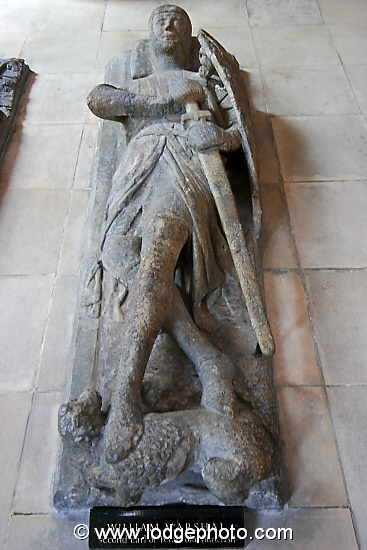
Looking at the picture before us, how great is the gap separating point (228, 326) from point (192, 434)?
0.64 m

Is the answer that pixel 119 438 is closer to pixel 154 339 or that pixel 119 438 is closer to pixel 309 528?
pixel 154 339

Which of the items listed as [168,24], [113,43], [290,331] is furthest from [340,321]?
[113,43]

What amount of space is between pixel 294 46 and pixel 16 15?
2.50 m

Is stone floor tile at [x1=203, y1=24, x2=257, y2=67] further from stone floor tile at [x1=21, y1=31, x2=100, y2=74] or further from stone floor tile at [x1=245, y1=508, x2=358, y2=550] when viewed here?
stone floor tile at [x1=245, y1=508, x2=358, y2=550]

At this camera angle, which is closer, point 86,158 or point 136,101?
point 136,101

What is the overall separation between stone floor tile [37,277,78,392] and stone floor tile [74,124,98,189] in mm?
746

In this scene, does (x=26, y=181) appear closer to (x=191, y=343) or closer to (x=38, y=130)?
(x=38, y=130)

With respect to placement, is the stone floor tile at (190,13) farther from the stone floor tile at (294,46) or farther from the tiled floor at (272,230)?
the stone floor tile at (294,46)

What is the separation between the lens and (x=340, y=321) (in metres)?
2.34

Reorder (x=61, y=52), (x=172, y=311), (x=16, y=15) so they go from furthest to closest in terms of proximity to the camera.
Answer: (x=16, y=15) → (x=61, y=52) → (x=172, y=311)

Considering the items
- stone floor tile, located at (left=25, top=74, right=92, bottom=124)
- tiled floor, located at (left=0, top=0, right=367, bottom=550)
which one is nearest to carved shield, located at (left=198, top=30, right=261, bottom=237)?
tiled floor, located at (left=0, top=0, right=367, bottom=550)

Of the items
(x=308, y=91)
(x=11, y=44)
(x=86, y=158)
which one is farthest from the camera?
(x=11, y=44)

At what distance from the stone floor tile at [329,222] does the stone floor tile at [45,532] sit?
5.66 feet

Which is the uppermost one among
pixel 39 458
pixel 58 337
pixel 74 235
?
pixel 74 235
